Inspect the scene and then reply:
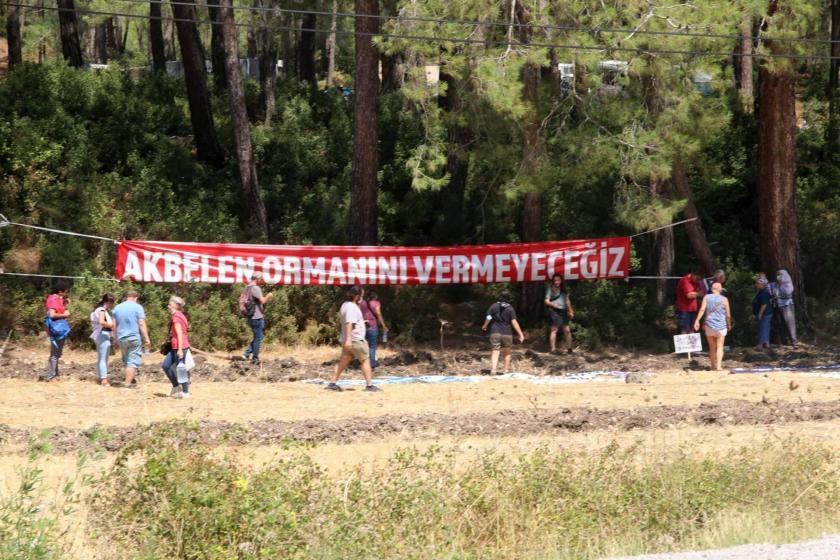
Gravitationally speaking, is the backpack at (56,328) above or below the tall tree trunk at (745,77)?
below

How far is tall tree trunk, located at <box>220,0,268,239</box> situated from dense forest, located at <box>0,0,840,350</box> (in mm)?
53

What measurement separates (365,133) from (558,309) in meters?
6.05

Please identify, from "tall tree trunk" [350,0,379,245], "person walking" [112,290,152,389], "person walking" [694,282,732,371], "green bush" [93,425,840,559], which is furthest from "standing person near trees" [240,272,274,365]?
"green bush" [93,425,840,559]

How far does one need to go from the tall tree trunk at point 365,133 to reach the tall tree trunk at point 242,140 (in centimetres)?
248

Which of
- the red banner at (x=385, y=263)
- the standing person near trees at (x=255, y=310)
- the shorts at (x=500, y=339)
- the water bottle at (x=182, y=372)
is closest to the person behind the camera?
the water bottle at (x=182, y=372)

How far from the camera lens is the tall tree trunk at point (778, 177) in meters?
26.4

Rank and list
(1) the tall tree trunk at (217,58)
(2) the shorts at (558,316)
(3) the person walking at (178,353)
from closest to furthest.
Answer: (3) the person walking at (178,353) < (2) the shorts at (558,316) < (1) the tall tree trunk at (217,58)

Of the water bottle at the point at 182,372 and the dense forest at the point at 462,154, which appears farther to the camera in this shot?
the dense forest at the point at 462,154

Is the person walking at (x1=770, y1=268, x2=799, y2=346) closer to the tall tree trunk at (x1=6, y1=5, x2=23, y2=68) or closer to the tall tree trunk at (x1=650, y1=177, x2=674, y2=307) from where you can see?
the tall tree trunk at (x1=650, y1=177, x2=674, y2=307)

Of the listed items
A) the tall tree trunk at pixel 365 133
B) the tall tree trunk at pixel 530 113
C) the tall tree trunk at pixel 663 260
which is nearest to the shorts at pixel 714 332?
the tall tree trunk at pixel 530 113

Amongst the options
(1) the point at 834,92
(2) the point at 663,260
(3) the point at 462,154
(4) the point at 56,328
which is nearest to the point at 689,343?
(3) the point at 462,154

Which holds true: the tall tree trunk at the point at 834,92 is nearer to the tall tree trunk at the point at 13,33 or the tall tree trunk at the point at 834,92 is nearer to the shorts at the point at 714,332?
the shorts at the point at 714,332

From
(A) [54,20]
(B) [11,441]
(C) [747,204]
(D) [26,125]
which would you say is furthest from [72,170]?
(A) [54,20]

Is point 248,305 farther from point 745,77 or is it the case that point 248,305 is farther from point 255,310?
point 745,77
